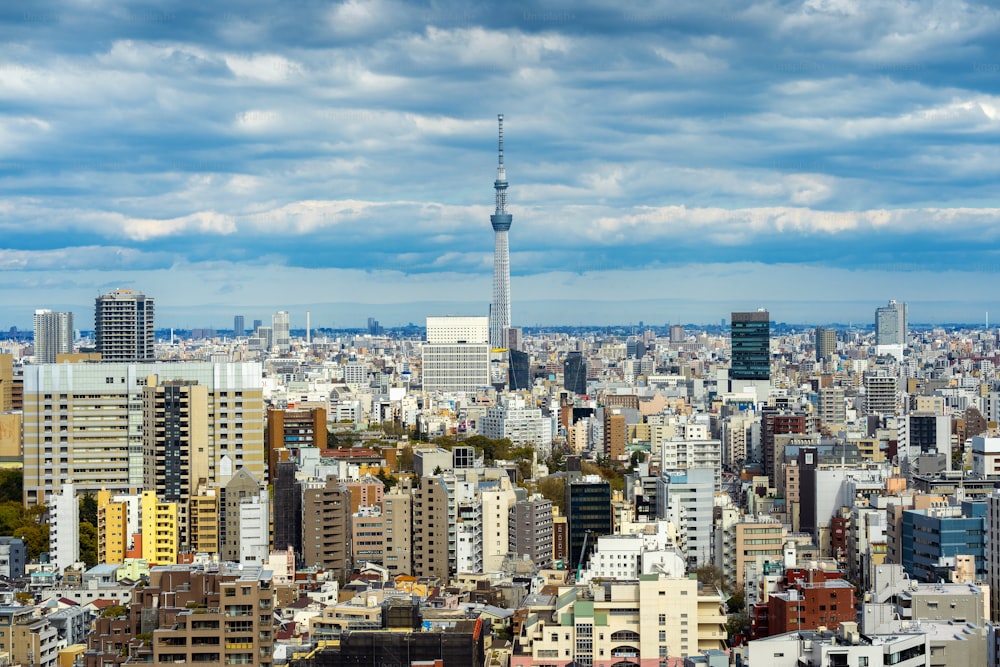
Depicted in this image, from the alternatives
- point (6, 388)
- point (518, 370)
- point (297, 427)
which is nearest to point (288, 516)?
point (297, 427)

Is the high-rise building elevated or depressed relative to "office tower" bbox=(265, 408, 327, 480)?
elevated

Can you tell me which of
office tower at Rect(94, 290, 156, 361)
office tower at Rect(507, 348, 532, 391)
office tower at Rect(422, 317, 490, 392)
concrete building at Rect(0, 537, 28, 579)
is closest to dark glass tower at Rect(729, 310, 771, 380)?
office tower at Rect(507, 348, 532, 391)

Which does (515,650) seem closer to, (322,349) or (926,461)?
(926,461)

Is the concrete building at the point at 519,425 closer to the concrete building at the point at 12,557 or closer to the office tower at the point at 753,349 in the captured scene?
the office tower at the point at 753,349

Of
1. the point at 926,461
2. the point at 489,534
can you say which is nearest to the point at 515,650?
the point at 489,534

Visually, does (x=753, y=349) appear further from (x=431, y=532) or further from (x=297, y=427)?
(x=431, y=532)

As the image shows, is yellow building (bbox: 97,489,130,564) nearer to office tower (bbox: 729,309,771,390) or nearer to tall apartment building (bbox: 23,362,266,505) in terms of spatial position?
tall apartment building (bbox: 23,362,266,505)
